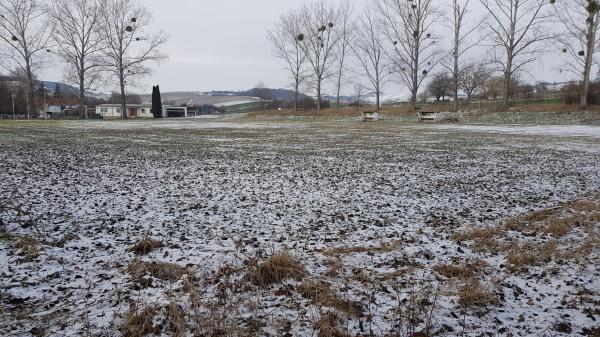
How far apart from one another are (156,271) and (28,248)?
169 centimetres

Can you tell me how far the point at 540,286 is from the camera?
3654 mm

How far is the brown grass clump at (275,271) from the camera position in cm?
374

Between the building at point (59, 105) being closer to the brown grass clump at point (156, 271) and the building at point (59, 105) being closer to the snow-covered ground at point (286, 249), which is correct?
the snow-covered ground at point (286, 249)

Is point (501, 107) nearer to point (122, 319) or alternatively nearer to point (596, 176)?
point (596, 176)

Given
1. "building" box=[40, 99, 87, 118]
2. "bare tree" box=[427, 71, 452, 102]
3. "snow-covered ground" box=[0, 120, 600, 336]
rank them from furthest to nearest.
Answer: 1. "building" box=[40, 99, 87, 118]
2. "bare tree" box=[427, 71, 452, 102]
3. "snow-covered ground" box=[0, 120, 600, 336]

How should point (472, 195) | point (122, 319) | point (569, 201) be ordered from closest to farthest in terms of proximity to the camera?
point (122, 319) → point (569, 201) → point (472, 195)

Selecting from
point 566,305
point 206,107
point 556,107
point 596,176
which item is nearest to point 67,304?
point 566,305

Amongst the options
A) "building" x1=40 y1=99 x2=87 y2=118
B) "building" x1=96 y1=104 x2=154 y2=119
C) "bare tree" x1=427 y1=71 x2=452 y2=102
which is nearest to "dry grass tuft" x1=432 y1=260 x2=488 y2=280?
"bare tree" x1=427 y1=71 x2=452 y2=102

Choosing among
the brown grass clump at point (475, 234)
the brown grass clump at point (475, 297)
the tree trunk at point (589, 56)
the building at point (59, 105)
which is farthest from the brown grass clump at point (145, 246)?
the building at point (59, 105)

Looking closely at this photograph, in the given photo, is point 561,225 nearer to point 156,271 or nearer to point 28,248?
point 156,271

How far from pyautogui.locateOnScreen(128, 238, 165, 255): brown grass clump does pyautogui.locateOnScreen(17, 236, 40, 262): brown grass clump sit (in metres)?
1.00

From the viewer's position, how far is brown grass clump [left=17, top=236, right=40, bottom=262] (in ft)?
13.7

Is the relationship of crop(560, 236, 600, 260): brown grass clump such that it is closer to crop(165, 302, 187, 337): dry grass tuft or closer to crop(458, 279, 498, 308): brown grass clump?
crop(458, 279, 498, 308): brown grass clump

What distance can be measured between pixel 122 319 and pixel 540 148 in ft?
54.9
